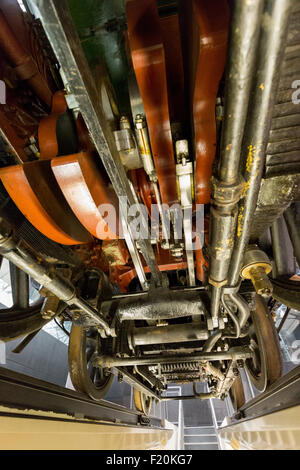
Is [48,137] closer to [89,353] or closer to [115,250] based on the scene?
[115,250]

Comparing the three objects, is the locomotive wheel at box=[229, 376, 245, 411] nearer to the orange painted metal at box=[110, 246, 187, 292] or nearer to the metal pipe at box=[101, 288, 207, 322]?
the orange painted metal at box=[110, 246, 187, 292]

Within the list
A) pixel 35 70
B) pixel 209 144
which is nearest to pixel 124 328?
pixel 209 144

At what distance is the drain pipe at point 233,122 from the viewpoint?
1.41 feet

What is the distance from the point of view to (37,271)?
113 cm

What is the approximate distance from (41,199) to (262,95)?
1029 millimetres

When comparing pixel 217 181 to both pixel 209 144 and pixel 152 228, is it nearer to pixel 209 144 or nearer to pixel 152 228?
pixel 209 144

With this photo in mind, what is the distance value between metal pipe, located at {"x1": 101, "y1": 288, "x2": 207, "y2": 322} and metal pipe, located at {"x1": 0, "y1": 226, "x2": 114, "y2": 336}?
263mm

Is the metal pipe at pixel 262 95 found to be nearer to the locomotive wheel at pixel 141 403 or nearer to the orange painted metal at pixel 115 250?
the orange painted metal at pixel 115 250

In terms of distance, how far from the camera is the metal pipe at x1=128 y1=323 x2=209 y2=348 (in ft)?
6.68

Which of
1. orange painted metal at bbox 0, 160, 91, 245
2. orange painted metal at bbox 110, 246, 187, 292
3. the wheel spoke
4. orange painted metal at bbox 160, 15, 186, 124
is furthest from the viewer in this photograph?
the wheel spoke

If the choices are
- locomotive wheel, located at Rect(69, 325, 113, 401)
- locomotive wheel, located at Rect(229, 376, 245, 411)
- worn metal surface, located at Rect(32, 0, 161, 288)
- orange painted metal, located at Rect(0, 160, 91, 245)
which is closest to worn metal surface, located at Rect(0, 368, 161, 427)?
locomotive wheel, located at Rect(69, 325, 113, 401)

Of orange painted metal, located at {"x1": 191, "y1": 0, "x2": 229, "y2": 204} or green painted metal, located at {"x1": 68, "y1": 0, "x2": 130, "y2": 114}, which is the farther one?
green painted metal, located at {"x1": 68, "y1": 0, "x2": 130, "y2": 114}

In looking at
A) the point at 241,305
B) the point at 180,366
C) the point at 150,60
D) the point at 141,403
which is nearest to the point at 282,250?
the point at 241,305

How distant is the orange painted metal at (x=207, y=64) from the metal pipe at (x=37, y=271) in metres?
0.95
